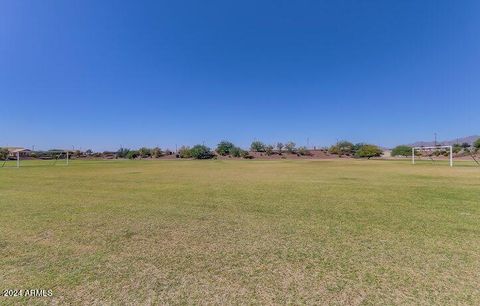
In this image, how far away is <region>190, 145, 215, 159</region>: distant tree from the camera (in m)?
89.2

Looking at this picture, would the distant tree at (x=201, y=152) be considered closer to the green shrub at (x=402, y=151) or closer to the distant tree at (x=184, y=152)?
the distant tree at (x=184, y=152)

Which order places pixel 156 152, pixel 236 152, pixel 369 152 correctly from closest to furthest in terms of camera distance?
pixel 369 152 → pixel 236 152 → pixel 156 152

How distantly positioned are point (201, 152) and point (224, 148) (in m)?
9.25

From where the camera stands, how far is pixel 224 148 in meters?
95.1

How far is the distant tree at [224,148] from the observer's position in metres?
93.9

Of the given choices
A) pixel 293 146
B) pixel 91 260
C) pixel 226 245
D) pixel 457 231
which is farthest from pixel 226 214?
pixel 293 146

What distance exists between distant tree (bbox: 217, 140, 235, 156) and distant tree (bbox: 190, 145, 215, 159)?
11.2 feet

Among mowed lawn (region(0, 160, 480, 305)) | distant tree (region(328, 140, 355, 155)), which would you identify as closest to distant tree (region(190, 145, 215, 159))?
distant tree (region(328, 140, 355, 155))

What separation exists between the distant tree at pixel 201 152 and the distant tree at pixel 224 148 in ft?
11.2

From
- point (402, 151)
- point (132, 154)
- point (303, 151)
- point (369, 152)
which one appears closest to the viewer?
point (369, 152)

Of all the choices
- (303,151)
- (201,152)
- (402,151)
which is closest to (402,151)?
(402,151)

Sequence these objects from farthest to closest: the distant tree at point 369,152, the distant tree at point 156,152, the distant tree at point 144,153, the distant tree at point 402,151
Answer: the distant tree at point 144,153 → the distant tree at point 156,152 → the distant tree at point 402,151 → the distant tree at point 369,152

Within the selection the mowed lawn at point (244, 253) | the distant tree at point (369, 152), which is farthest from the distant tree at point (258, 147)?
the mowed lawn at point (244, 253)

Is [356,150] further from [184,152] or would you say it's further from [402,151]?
[184,152]
